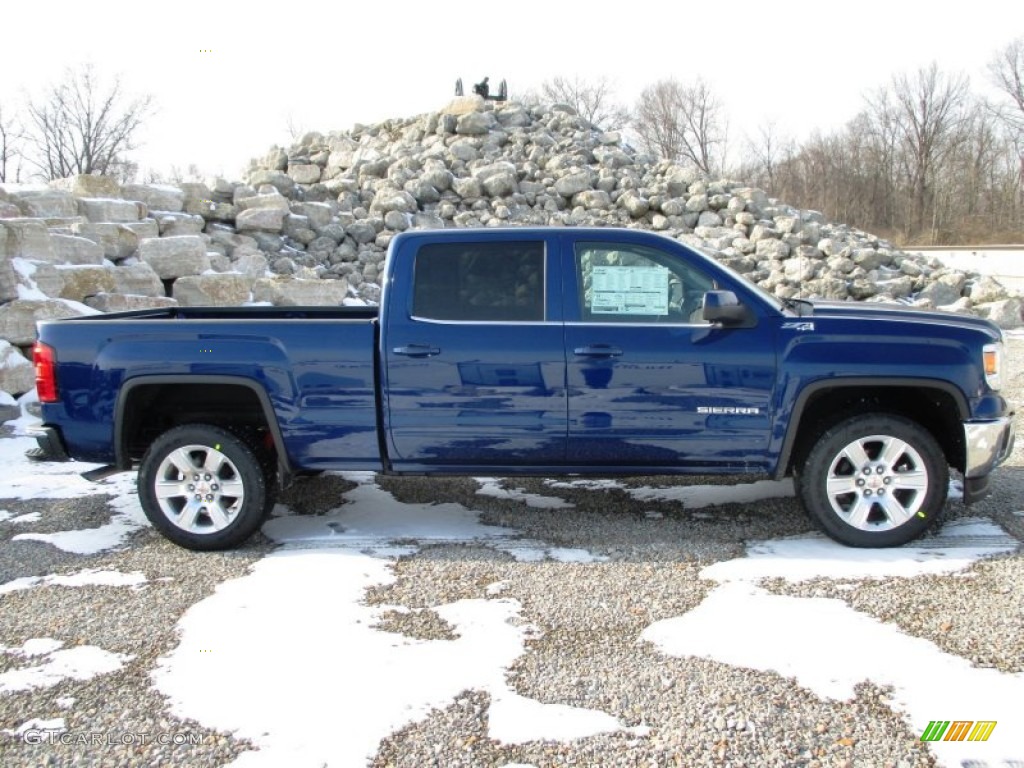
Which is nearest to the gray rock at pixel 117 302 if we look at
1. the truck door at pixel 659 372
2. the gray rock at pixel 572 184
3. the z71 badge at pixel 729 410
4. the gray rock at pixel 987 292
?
the truck door at pixel 659 372

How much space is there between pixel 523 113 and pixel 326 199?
842 cm

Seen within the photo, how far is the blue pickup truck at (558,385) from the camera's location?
4699mm

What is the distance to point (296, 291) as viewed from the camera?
13.0 metres

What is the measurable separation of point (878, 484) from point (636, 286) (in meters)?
1.78

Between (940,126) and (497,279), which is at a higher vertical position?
(940,126)

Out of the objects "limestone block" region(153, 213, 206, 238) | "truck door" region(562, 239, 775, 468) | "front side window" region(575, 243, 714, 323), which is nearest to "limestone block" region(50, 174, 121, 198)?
"limestone block" region(153, 213, 206, 238)

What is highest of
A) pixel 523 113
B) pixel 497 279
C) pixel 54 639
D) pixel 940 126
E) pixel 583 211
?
pixel 940 126

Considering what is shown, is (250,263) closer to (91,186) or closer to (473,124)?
(91,186)

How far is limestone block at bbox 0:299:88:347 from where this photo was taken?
29.6 feet

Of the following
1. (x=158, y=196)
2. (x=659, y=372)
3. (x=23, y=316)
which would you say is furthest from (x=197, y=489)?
(x=158, y=196)

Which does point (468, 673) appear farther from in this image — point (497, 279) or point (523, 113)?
point (523, 113)

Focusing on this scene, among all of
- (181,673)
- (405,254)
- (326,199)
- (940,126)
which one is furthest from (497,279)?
(940,126)

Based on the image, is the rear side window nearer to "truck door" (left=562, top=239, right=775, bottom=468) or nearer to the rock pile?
"truck door" (left=562, top=239, right=775, bottom=468)

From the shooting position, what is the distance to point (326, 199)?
20.9 metres
